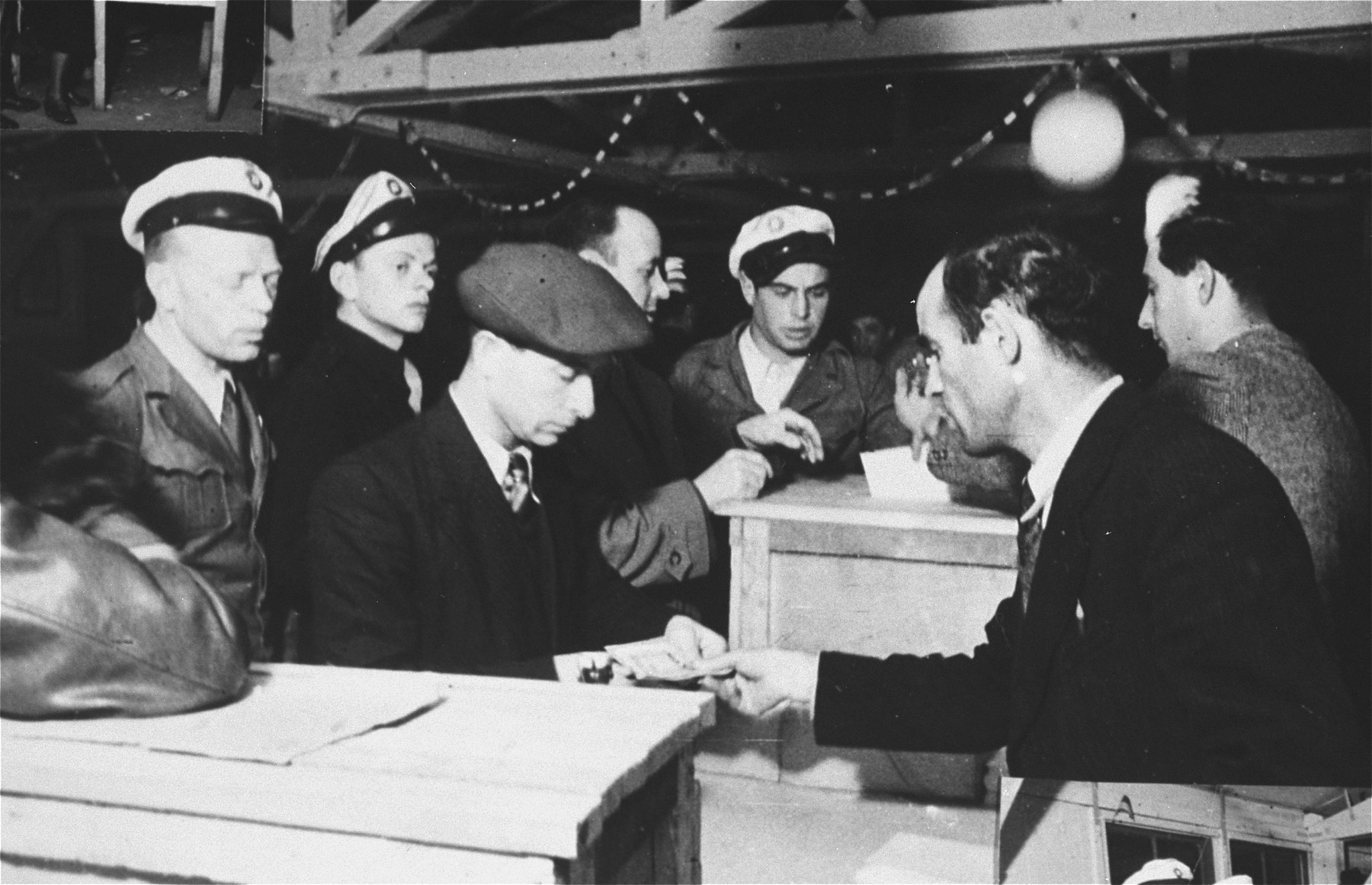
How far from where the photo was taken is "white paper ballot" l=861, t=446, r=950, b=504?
6.45 ft

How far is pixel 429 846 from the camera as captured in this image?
1222 mm

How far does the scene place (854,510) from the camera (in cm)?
194

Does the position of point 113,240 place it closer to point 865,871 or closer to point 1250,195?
point 865,871

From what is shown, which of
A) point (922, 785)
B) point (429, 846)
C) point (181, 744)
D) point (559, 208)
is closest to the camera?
point (429, 846)

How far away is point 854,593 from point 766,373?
1.55 ft

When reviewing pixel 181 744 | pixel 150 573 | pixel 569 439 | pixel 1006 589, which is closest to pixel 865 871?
pixel 1006 589

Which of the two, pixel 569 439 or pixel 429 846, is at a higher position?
pixel 569 439

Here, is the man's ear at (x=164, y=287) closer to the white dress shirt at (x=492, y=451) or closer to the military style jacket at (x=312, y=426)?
the military style jacket at (x=312, y=426)

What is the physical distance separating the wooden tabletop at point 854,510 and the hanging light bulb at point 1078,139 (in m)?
0.62

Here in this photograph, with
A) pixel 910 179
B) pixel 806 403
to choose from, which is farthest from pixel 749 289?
pixel 910 179

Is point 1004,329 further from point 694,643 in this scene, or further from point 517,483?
point 517,483

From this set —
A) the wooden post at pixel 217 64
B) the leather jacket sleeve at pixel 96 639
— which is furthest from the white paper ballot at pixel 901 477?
the wooden post at pixel 217 64

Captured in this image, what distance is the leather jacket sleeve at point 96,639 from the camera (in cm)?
150

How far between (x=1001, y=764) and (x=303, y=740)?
123 cm
